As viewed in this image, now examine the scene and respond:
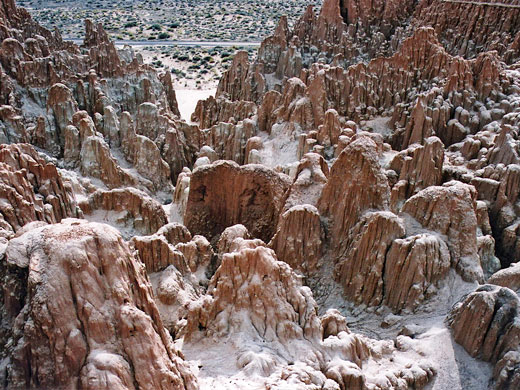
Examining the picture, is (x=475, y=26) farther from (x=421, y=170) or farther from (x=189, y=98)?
(x=189, y=98)

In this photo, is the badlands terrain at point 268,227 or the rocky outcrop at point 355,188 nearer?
the badlands terrain at point 268,227

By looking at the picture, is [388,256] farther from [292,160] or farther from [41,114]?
[41,114]

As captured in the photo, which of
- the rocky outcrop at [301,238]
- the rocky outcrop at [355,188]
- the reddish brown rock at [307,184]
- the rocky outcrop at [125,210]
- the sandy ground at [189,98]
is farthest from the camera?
the sandy ground at [189,98]

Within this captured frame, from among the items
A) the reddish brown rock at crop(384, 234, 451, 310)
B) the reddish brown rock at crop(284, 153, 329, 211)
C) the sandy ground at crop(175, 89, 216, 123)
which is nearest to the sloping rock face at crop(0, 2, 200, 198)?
the reddish brown rock at crop(284, 153, 329, 211)

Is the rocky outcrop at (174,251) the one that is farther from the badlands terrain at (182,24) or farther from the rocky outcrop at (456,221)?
the badlands terrain at (182,24)

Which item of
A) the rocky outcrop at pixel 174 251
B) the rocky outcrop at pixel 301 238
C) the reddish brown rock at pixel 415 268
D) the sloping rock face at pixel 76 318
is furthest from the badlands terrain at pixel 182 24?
the sloping rock face at pixel 76 318

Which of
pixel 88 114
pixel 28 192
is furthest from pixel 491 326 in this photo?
pixel 88 114
